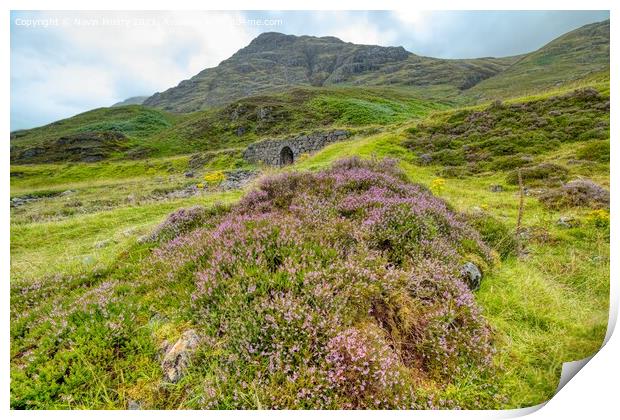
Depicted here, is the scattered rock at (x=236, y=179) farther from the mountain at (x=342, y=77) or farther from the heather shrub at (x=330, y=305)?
the mountain at (x=342, y=77)

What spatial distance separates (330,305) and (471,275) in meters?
2.72

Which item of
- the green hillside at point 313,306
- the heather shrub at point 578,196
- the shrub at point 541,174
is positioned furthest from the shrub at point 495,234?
the shrub at point 541,174

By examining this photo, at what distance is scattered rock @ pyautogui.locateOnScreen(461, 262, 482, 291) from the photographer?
4.64m

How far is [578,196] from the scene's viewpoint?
1041cm

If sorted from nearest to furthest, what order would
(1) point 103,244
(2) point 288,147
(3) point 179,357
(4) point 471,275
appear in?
1. (3) point 179,357
2. (4) point 471,275
3. (1) point 103,244
4. (2) point 288,147

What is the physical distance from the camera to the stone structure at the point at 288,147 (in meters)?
27.5

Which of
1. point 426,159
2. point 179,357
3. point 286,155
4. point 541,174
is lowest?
point 541,174

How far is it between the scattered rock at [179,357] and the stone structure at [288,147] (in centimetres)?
2415

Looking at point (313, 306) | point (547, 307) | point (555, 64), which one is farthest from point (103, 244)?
point (555, 64)

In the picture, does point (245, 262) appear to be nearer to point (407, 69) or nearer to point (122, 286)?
point (122, 286)

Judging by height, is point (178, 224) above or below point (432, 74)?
below

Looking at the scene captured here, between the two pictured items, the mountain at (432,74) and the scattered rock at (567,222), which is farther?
the mountain at (432,74)

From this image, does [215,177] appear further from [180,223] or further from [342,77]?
[342,77]
